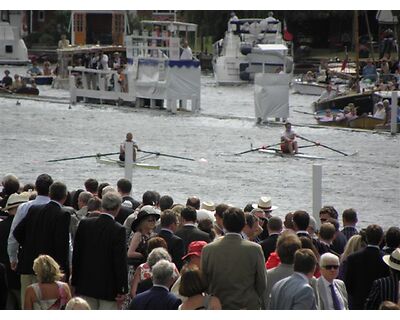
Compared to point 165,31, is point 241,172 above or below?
below

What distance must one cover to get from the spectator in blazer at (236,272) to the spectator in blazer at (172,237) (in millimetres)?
1208

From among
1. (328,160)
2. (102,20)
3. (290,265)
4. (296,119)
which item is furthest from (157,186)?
(102,20)

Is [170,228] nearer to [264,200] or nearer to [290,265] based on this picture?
[290,265]

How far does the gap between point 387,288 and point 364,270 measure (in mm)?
636

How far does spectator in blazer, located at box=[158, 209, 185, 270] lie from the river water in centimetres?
1238

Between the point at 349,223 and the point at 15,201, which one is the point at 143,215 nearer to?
the point at 15,201

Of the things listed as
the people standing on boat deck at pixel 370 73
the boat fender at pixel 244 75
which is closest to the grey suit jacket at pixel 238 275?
the people standing on boat deck at pixel 370 73

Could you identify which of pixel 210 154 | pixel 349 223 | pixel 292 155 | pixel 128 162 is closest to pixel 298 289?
pixel 349 223

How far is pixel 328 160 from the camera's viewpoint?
3206 centimetres

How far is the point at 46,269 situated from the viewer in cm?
886

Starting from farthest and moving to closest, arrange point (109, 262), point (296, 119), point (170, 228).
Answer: point (296, 119)
point (170, 228)
point (109, 262)

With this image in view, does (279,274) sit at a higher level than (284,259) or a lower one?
lower

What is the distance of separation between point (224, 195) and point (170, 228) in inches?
629

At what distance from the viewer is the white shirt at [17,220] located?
10234 mm
